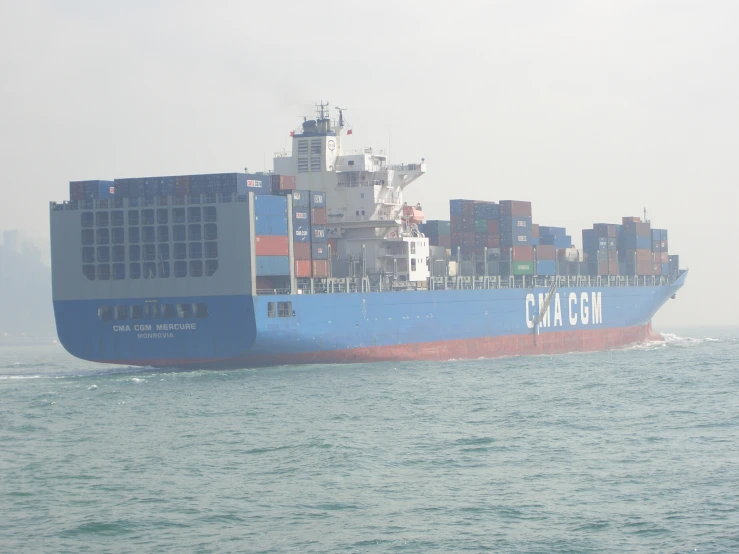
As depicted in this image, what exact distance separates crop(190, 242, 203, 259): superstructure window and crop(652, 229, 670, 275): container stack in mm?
43571

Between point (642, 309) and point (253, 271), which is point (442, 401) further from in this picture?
point (642, 309)

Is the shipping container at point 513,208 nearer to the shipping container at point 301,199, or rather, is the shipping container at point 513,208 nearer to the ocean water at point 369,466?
the shipping container at point 301,199

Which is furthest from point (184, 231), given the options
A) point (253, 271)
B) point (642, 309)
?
point (642, 309)

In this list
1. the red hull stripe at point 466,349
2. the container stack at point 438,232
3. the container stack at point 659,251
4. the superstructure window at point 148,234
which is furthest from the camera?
the container stack at point 659,251

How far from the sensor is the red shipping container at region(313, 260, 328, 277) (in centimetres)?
4625

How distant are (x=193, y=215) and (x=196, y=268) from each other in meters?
2.17

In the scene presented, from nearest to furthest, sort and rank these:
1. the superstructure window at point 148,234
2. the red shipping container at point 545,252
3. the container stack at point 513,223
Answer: the superstructure window at point 148,234, the container stack at point 513,223, the red shipping container at point 545,252

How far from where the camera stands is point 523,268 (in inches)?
2431

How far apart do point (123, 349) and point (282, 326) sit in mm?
6451

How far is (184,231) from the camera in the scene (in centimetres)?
4316

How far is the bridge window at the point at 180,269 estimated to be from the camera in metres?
42.8

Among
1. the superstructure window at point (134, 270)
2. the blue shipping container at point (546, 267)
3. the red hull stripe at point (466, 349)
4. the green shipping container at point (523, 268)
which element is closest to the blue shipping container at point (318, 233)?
the red hull stripe at point (466, 349)

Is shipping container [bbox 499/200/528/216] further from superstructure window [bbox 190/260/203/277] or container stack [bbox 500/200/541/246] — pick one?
superstructure window [bbox 190/260/203/277]

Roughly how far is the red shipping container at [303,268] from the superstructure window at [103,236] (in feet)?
25.8
